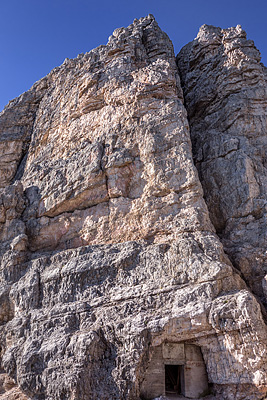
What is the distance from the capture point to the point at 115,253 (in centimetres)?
1889

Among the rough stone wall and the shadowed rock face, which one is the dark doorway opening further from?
the rough stone wall

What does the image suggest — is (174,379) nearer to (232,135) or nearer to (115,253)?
(115,253)

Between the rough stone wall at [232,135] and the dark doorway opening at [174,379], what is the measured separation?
219 inches

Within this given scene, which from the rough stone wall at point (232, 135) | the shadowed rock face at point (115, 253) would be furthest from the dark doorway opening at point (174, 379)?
the rough stone wall at point (232, 135)

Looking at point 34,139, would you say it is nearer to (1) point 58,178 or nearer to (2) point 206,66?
(1) point 58,178

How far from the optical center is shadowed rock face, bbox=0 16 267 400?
1537 centimetres

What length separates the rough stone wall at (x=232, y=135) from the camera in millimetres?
19453

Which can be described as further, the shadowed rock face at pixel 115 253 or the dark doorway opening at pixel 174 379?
the dark doorway opening at pixel 174 379

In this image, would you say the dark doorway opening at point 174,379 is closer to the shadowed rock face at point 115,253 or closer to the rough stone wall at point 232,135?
the shadowed rock face at point 115,253

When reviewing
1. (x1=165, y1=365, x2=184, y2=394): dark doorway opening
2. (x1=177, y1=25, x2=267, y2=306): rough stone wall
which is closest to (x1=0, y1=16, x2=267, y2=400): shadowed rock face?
(x1=177, y1=25, x2=267, y2=306): rough stone wall

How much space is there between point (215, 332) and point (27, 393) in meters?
9.15

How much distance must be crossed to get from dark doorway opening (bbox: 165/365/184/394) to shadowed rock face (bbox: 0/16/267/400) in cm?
166

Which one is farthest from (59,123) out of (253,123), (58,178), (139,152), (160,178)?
(253,123)

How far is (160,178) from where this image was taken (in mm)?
20359
